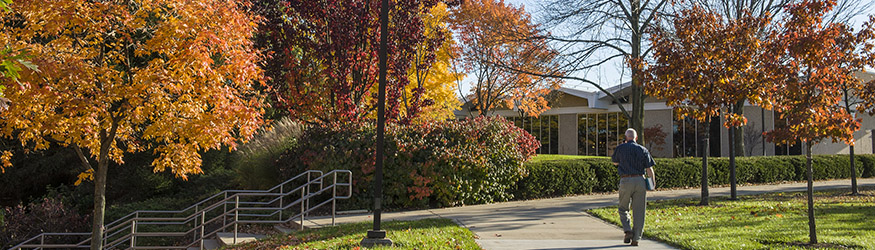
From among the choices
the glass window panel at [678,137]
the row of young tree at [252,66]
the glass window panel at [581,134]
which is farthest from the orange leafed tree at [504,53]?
the glass window panel at [678,137]

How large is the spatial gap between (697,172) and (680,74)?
711 centimetres

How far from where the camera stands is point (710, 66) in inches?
459

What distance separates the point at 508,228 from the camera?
9359mm

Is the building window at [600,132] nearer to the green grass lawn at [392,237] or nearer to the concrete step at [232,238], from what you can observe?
the green grass lawn at [392,237]

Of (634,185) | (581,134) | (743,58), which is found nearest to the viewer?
(634,185)

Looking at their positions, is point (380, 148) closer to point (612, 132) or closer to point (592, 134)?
point (612, 132)

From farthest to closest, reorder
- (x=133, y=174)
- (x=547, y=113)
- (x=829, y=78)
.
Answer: (x=547, y=113)
(x=133, y=174)
(x=829, y=78)

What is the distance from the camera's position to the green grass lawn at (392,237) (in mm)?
7844

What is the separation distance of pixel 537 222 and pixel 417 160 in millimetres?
3376

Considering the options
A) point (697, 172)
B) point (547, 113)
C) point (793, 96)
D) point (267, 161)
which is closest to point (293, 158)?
point (267, 161)

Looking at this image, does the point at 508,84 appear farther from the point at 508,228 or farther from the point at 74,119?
the point at 74,119

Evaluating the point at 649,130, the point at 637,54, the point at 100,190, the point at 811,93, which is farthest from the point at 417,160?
the point at 649,130

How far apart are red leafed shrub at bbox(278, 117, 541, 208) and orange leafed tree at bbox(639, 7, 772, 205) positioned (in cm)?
377

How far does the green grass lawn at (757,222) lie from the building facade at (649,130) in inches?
578
